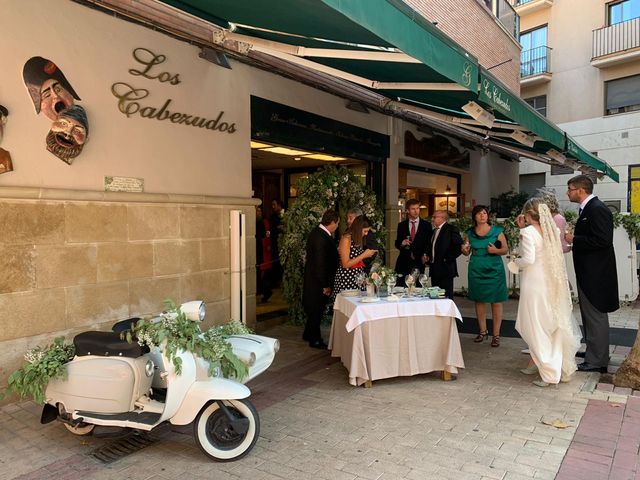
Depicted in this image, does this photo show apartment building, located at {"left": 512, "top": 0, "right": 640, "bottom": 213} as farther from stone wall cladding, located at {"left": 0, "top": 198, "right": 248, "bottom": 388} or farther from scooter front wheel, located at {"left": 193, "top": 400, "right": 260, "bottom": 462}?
scooter front wheel, located at {"left": 193, "top": 400, "right": 260, "bottom": 462}

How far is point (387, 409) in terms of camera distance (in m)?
4.09

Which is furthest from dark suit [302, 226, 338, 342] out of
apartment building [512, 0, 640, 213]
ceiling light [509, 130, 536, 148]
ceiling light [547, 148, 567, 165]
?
apartment building [512, 0, 640, 213]

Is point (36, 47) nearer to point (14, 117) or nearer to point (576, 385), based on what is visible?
point (14, 117)

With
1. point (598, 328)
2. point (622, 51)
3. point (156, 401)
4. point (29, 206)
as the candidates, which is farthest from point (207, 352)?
point (622, 51)

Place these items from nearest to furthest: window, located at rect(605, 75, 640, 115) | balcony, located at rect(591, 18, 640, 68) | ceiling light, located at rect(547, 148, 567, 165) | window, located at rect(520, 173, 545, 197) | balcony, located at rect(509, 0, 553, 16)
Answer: ceiling light, located at rect(547, 148, 567, 165) < balcony, located at rect(591, 18, 640, 68) < window, located at rect(605, 75, 640, 115) < balcony, located at rect(509, 0, 553, 16) < window, located at rect(520, 173, 545, 197)

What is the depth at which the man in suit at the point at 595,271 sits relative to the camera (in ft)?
15.9

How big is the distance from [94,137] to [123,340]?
2.47 metres

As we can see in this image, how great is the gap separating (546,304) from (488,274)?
1.22 meters

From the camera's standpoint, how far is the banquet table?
4.55 metres

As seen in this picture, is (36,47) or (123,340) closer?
(123,340)

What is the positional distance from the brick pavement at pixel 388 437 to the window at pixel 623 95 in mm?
18077

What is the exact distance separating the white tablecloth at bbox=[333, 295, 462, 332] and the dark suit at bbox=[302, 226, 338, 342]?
113 cm

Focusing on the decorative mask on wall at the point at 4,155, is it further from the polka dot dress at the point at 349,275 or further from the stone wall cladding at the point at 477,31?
the stone wall cladding at the point at 477,31

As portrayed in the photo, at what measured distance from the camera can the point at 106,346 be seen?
324 centimetres
